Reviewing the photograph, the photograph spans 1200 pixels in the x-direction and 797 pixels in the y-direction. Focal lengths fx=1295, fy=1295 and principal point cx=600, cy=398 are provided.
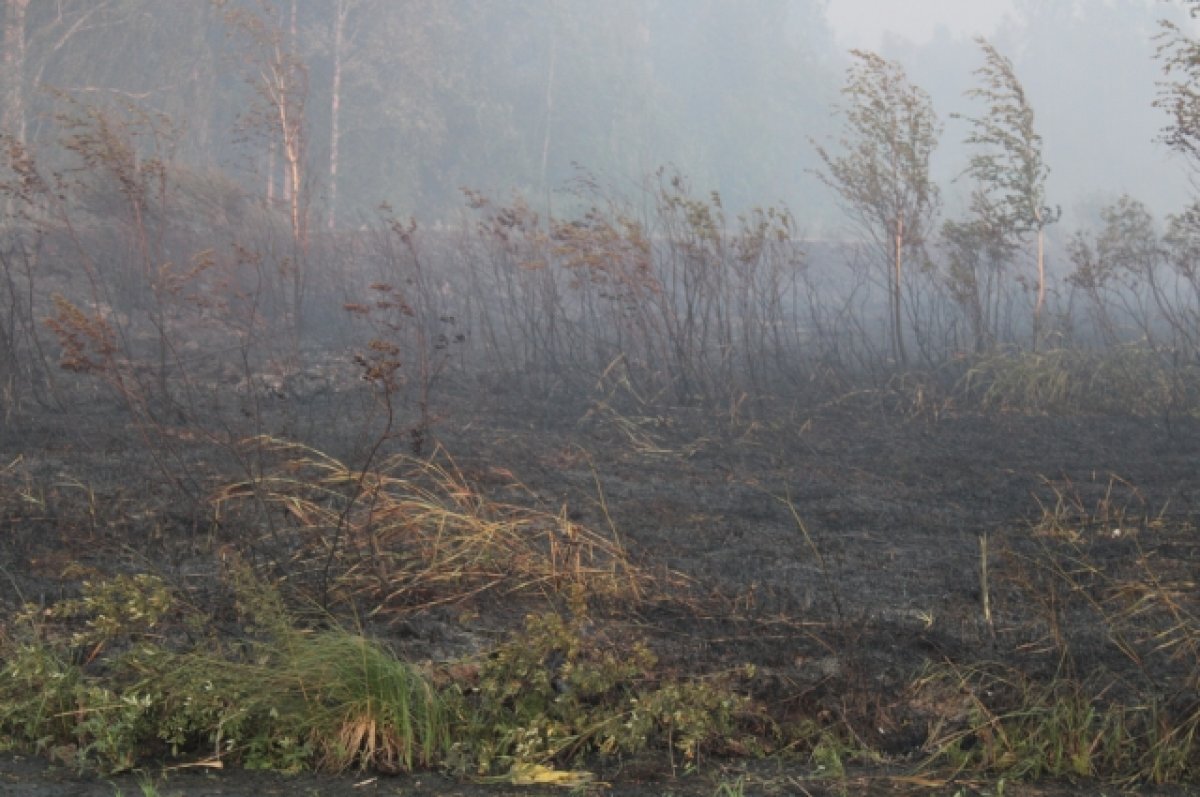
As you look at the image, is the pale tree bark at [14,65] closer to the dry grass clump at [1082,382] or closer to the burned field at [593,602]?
the burned field at [593,602]

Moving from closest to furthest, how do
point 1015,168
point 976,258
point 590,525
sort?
1. point 590,525
2. point 976,258
3. point 1015,168

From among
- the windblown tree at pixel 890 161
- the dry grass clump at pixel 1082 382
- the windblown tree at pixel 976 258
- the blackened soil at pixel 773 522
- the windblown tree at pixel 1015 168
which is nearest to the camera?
the blackened soil at pixel 773 522

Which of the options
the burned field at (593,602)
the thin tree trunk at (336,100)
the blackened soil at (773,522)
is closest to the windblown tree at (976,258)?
the blackened soil at (773,522)

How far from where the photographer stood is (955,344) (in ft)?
38.8

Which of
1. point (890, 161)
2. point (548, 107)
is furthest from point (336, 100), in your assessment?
point (890, 161)

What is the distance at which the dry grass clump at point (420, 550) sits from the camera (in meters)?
4.84

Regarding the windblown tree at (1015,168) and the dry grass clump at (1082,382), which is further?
the windblown tree at (1015,168)

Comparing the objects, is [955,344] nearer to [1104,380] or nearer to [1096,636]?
[1104,380]

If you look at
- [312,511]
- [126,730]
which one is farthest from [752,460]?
[126,730]

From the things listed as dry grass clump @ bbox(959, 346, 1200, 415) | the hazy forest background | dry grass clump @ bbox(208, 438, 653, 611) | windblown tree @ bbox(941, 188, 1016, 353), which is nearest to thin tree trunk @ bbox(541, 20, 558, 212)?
the hazy forest background

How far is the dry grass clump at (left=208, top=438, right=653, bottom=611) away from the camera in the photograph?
4840 mm

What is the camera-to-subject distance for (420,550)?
17.0 feet

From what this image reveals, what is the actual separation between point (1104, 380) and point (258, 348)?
7.60 meters

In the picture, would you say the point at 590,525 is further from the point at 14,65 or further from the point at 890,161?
the point at 14,65
